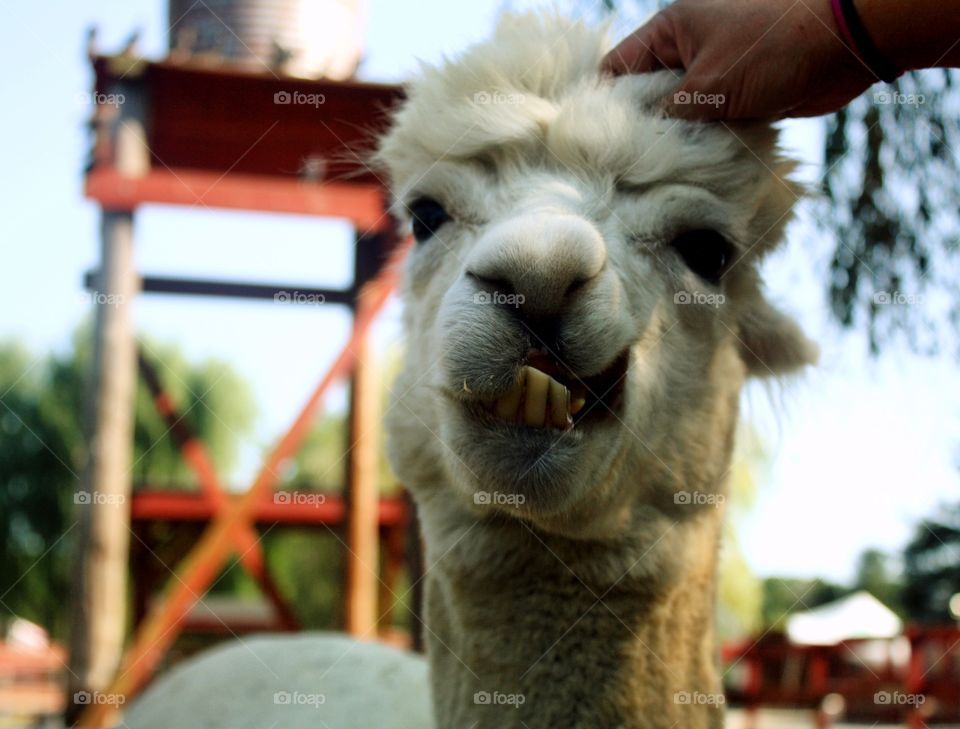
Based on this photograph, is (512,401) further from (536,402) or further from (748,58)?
(748,58)

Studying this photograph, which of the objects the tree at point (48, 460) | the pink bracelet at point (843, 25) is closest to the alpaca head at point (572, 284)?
the pink bracelet at point (843, 25)

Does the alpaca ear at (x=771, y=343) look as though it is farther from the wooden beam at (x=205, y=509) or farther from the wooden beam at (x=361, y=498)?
the wooden beam at (x=205, y=509)

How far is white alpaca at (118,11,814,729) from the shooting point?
1600 mm

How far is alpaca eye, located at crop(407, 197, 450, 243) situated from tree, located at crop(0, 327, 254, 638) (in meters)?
16.6

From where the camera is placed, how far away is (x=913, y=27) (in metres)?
1.63

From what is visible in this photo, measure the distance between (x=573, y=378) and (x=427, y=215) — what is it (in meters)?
0.70

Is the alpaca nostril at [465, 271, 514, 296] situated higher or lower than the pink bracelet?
lower

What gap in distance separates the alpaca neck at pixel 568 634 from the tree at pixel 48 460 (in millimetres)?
16837

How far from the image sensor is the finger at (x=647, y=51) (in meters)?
2.04
